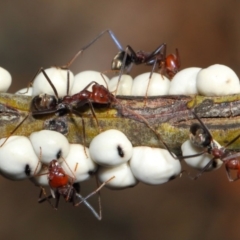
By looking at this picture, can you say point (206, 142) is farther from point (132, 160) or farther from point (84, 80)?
point (84, 80)

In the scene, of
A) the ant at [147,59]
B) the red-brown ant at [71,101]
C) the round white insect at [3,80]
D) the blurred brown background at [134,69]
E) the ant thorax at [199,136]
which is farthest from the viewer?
the blurred brown background at [134,69]

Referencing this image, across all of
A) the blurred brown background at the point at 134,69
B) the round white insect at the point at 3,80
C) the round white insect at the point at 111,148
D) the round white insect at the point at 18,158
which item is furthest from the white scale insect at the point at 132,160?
the blurred brown background at the point at 134,69

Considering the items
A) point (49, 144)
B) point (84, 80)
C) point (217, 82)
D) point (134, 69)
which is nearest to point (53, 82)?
point (84, 80)

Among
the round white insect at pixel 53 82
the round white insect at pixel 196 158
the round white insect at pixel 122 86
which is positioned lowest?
the round white insect at pixel 196 158

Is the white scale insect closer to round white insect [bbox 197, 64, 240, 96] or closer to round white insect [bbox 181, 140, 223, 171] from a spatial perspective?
round white insect [bbox 181, 140, 223, 171]

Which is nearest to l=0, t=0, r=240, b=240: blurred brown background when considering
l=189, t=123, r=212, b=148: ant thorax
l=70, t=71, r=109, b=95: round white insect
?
l=70, t=71, r=109, b=95: round white insect

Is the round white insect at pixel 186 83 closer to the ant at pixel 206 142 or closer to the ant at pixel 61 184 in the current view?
the ant at pixel 206 142

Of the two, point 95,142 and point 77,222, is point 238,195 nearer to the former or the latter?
point 77,222
